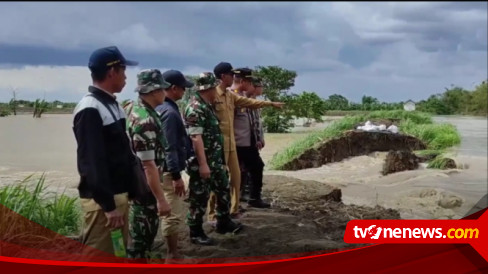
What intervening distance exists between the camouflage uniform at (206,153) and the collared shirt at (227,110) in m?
0.16

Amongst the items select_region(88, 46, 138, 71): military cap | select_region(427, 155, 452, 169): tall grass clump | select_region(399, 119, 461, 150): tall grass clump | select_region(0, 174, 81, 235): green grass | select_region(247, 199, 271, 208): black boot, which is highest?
select_region(88, 46, 138, 71): military cap

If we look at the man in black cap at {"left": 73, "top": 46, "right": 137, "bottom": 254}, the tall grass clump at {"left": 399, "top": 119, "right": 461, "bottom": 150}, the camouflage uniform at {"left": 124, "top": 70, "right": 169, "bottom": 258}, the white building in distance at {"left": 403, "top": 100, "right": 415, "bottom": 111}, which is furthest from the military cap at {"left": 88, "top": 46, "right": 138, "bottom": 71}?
the tall grass clump at {"left": 399, "top": 119, "right": 461, "bottom": 150}

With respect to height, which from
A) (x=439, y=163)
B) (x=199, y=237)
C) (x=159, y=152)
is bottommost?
(x=199, y=237)

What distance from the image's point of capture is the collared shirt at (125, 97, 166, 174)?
2719mm

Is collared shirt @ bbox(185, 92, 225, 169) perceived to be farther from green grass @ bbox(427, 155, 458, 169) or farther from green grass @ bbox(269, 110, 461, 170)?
green grass @ bbox(427, 155, 458, 169)

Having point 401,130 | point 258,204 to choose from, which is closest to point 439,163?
point 401,130

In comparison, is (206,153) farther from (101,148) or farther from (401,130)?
(101,148)

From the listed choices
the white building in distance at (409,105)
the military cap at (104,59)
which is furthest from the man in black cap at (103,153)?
the white building in distance at (409,105)

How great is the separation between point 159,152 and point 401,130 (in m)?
1.34

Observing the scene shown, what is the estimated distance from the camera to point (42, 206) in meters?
2.70

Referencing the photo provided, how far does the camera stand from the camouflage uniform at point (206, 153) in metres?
3.49

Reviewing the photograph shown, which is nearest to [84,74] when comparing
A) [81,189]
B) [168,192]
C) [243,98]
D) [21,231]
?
[81,189]

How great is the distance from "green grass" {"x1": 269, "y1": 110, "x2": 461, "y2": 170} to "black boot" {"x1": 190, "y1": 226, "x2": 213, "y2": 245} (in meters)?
0.58

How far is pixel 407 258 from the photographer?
9.95 ft
